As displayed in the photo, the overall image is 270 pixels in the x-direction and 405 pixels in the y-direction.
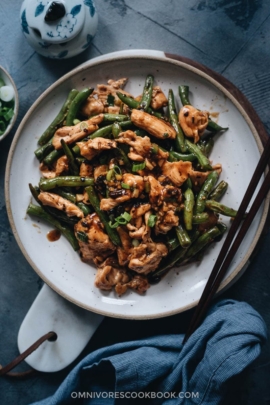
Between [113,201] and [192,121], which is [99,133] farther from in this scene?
[192,121]

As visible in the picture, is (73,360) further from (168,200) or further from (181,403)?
(168,200)

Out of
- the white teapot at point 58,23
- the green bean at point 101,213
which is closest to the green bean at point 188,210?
the green bean at point 101,213

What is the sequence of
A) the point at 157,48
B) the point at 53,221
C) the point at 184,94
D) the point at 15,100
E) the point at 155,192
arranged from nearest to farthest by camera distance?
the point at 155,192 < the point at 184,94 < the point at 53,221 < the point at 15,100 < the point at 157,48

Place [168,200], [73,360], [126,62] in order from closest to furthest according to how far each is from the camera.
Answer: [168,200], [126,62], [73,360]

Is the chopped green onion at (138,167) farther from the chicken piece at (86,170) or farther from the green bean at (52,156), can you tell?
the green bean at (52,156)

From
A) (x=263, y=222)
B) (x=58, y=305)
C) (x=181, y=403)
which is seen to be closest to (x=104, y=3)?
(x=263, y=222)

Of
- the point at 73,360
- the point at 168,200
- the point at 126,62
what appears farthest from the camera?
the point at 73,360

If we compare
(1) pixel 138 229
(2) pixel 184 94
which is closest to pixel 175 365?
(1) pixel 138 229
